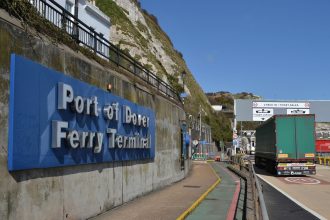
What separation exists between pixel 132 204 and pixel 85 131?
4034 millimetres

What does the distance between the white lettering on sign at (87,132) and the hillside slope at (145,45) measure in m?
39.9

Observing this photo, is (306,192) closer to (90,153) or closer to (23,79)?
(90,153)

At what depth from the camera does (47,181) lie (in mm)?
9148

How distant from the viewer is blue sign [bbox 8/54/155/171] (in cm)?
809

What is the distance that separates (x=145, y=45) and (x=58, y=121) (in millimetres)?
64397

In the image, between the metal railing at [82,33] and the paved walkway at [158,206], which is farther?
the paved walkway at [158,206]

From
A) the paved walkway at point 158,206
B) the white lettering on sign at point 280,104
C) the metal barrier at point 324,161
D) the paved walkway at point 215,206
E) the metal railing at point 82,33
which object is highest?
the white lettering on sign at point 280,104

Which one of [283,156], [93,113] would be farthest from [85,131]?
[283,156]

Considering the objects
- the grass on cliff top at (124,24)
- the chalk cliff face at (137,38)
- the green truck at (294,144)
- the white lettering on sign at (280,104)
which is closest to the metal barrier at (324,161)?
the white lettering on sign at (280,104)

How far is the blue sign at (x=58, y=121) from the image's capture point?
26.6 feet

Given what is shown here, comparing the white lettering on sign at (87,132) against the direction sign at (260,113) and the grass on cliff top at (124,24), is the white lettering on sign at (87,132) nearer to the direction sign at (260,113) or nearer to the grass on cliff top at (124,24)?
the direction sign at (260,113)

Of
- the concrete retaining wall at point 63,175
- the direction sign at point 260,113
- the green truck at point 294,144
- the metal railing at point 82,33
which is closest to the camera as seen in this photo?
the concrete retaining wall at point 63,175

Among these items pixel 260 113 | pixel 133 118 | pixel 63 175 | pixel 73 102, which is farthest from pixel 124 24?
pixel 63 175

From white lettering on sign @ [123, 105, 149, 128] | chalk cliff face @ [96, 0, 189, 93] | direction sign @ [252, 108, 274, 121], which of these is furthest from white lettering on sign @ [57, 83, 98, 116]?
chalk cliff face @ [96, 0, 189, 93]
